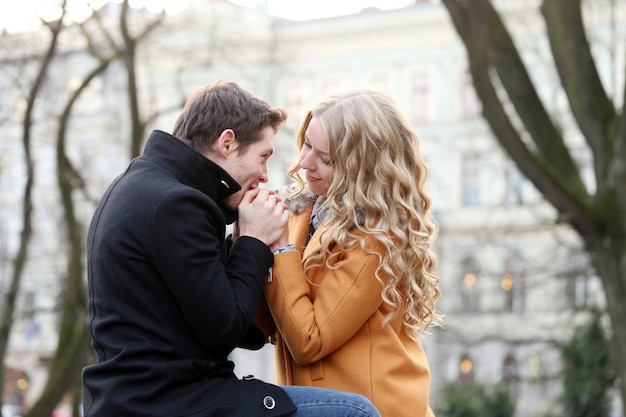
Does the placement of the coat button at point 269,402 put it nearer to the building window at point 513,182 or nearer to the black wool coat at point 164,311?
the black wool coat at point 164,311

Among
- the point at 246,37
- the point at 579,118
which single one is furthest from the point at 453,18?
the point at 246,37

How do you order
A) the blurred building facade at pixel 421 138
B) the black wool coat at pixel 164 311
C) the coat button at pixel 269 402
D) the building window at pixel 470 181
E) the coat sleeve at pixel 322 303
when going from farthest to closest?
1. the building window at pixel 470 181
2. the blurred building facade at pixel 421 138
3. the coat sleeve at pixel 322 303
4. the coat button at pixel 269 402
5. the black wool coat at pixel 164 311

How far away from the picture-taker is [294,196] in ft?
13.8

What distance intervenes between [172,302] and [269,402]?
1.41 feet

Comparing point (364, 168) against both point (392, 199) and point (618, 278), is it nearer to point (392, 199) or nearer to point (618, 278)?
point (392, 199)

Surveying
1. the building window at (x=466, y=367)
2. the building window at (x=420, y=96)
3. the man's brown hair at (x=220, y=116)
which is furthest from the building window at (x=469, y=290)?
the man's brown hair at (x=220, y=116)

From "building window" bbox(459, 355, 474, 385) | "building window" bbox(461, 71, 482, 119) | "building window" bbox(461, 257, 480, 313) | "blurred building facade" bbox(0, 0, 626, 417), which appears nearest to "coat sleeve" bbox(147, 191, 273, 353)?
"blurred building facade" bbox(0, 0, 626, 417)

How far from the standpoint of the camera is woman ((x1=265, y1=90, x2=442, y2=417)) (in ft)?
12.5

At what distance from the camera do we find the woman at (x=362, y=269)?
3.82 m

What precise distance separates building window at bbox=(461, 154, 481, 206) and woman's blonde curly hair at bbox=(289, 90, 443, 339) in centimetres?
3604

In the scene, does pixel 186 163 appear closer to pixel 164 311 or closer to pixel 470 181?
pixel 164 311

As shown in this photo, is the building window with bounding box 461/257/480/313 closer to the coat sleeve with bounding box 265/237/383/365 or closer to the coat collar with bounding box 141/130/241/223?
the coat sleeve with bounding box 265/237/383/365

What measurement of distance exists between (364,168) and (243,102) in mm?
484

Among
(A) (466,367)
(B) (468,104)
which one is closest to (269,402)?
(B) (468,104)
